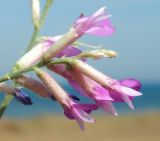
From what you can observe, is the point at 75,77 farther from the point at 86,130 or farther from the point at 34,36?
the point at 86,130

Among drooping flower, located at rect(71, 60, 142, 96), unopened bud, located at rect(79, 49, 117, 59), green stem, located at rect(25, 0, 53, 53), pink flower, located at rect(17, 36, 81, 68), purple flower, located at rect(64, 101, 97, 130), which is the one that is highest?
green stem, located at rect(25, 0, 53, 53)

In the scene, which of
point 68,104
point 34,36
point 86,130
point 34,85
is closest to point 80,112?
point 68,104

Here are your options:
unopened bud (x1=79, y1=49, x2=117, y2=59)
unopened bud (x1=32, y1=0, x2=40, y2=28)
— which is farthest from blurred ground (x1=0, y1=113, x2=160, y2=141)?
unopened bud (x1=79, y1=49, x2=117, y2=59)

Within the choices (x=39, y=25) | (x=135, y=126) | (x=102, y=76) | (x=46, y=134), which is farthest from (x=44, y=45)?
(x=135, y=126)

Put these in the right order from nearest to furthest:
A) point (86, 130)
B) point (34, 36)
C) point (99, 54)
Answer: point (99, 54)
point (34, 36)
point (86, 130)

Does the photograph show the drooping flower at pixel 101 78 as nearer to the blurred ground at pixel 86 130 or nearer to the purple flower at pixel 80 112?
the purple flower at pixel 80 112

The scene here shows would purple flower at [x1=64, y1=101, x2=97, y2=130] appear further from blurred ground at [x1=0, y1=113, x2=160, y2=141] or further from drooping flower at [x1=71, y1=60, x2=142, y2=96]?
blurred ground at [x1=0, y1=113, x2=160, y2=141]

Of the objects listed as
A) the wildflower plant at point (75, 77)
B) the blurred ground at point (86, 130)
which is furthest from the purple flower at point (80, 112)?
the blurred ground at point (86, 130)
